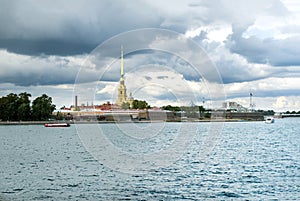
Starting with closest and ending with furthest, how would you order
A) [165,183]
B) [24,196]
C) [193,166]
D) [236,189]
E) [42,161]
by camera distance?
1. [24,196]
2. [236,189]
3. [165,183]
4. [193,166]
5. [42,161]

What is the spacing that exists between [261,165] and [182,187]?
1852 centimetres

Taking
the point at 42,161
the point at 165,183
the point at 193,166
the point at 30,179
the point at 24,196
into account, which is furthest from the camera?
the point at 42,161

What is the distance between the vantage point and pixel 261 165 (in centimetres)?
5562

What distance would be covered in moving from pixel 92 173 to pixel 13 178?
7.41 m

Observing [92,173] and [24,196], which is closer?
[24,196]

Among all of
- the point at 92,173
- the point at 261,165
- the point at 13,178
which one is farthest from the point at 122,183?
the point at 261,165

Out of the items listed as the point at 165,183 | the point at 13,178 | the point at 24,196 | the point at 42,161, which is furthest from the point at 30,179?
the point at 42,161

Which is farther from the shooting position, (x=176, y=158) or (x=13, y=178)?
(x=176, y=158)

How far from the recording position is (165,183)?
41.8m

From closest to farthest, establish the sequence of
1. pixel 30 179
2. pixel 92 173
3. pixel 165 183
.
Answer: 1. pixel 165 183
2. pixel 30 179
3. pixel 92 173

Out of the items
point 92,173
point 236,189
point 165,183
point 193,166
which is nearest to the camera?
point 236,189

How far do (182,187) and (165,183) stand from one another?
2.27 meters

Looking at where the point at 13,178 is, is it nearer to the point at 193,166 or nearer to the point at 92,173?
the point at 92,173

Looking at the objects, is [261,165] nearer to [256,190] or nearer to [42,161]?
[256,190]
